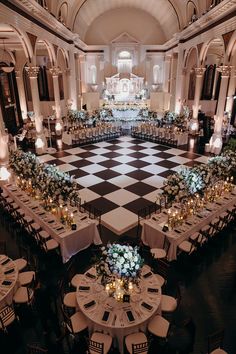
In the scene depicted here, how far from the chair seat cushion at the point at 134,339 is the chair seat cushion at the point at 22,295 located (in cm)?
217

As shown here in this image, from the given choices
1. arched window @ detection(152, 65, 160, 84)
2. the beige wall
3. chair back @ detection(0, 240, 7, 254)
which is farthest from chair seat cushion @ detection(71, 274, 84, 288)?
the beige wall

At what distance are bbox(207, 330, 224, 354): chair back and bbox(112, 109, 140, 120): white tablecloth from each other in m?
22.7

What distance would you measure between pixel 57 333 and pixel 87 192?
607cm

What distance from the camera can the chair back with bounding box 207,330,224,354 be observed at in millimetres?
4035

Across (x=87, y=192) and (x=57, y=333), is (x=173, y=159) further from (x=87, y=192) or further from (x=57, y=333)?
(x=57, y=333)

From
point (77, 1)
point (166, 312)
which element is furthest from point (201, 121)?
point (166, 312)

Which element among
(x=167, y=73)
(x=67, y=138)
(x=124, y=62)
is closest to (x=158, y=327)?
(x=67, y=138)

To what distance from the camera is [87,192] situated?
1055 centimetres

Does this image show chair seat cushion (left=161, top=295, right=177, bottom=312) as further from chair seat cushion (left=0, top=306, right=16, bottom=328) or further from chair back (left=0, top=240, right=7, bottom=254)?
chair back (left=0, top=240, right=7, bottom=254)

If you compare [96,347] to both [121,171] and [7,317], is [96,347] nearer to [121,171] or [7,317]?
[7,317]

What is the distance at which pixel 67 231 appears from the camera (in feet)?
22.7

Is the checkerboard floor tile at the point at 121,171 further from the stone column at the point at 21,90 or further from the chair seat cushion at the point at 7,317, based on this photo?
the stone column at the point at 21,90

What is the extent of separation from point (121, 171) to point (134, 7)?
78.0ft

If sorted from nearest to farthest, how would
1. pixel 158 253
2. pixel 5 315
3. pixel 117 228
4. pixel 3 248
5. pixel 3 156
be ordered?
pixel 5 315, pixel 158 253, pixel 3 248, pixel 117 228, pixel 3 156
